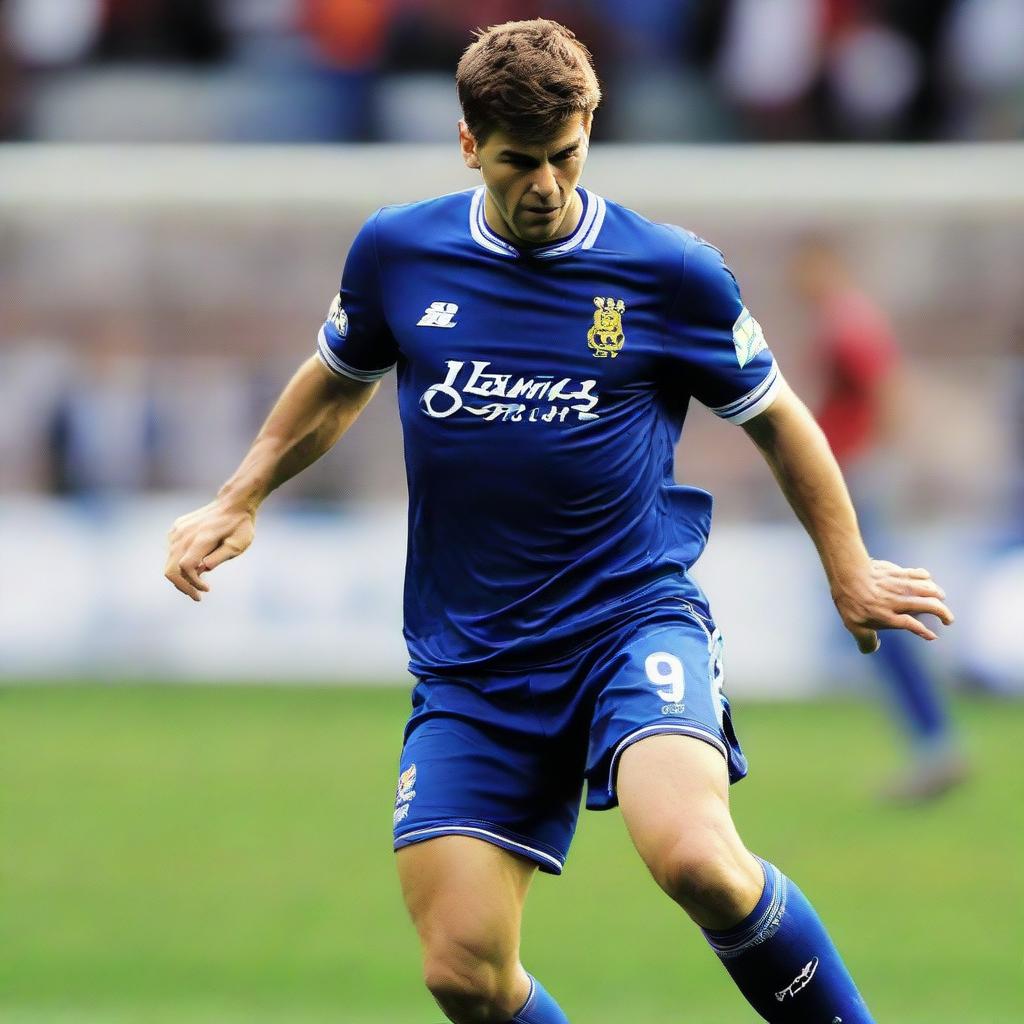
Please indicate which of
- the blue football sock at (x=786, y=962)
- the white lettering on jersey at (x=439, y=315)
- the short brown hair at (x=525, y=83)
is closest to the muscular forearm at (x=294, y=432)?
the white lettering on jersey at (x=439, y=315)

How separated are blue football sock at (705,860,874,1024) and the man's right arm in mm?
1347

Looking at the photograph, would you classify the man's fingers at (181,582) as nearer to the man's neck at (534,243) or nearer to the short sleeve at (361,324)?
the short sleeve at (361,324)

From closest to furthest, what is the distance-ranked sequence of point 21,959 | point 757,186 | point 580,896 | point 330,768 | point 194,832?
1. point 21,959
2. point 580,896
3. point 194,832
4. point 330,768
5. point 757,186

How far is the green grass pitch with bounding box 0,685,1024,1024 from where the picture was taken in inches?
234

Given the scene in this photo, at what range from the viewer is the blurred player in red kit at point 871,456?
27.9ft

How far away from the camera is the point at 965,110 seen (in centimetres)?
1345

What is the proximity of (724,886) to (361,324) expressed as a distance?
143cm

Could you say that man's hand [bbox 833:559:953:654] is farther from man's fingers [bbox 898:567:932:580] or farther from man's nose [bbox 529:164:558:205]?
man's nose [bbox 529:164:558:205]

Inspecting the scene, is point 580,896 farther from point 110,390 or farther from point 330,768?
point 110,390

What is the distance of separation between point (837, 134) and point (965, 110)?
35.2 inches

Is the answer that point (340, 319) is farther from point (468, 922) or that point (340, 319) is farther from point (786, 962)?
point (786, 962)

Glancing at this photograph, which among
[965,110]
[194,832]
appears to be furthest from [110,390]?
[965,110]

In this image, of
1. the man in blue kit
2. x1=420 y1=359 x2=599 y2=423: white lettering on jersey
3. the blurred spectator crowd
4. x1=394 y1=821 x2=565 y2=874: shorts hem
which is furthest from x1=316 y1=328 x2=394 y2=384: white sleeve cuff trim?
the blurred spectator crowd

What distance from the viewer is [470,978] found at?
3.99m
